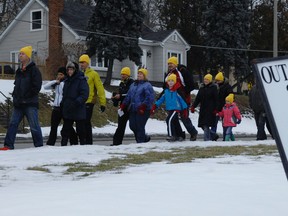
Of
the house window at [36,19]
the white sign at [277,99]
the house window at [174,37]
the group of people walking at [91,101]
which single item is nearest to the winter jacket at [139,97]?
the group of people walking at [91,101]

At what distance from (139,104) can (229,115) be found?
14.2 feet

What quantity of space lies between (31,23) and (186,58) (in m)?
12.5

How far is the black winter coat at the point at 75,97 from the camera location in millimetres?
11625

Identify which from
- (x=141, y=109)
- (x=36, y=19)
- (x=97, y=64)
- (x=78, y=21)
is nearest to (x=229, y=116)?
(x=141, y=109)

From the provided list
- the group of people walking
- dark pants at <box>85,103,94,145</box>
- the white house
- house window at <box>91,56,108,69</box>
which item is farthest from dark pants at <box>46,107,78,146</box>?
house window at <box>91,56,108,69</box>

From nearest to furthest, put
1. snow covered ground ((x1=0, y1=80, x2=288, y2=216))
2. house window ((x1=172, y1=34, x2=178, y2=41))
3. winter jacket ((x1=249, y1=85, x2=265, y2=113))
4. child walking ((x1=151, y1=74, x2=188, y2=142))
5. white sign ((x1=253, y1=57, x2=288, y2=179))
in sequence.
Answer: white sign ((x1=253, y1=57, x2=288, y2=179))
snow covered ground ((x1=0, y1=80, x2=288, y2=216))
child walking ((x1=151, y1=74, x2=188, y2=142))
winter jacket ((x1=249, y1=85, x2=265, y2=113))
house window ((x1=172, y1=34, x2=178, y2=41))

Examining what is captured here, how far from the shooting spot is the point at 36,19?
45.0m

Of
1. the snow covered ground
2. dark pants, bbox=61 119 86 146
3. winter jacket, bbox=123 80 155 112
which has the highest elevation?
winter jacket, bbox=123 80 155 112

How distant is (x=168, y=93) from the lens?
12883 millimetres

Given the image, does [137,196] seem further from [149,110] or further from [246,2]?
[246,2]

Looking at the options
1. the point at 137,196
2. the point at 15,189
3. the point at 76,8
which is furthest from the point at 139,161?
the point at 76,8

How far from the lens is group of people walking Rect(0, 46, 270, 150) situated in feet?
37.4

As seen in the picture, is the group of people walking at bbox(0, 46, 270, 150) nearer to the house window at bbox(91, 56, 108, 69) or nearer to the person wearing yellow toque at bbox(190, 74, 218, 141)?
the person wearing yellow toque at bbox(190, 74, 218, 141)

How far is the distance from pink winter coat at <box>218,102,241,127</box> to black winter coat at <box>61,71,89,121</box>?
5304 mm
